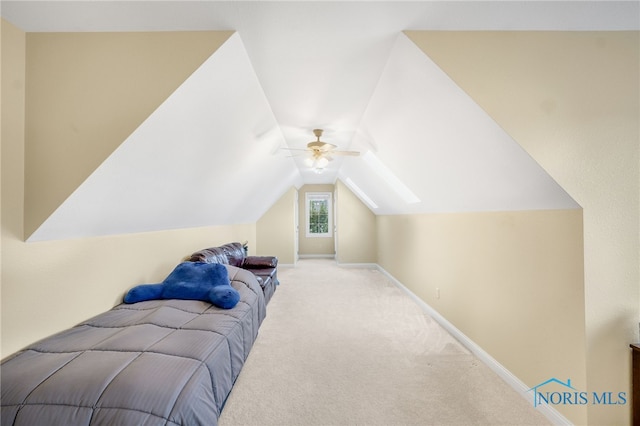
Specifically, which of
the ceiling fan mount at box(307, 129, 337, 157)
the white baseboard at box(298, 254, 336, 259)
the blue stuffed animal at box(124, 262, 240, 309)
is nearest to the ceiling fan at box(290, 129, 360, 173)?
the ceiling fan mount at box(307, 129, 337, 157)

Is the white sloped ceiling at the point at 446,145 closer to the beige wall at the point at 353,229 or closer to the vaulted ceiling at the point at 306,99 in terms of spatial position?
the vaulted ceiling at the point at 306,99

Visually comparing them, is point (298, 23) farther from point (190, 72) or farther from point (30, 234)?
point (30, 234)

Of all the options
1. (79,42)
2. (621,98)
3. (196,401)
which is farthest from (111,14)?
(621,98)

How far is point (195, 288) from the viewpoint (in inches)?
97.9

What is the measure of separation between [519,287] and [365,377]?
53.1 inches

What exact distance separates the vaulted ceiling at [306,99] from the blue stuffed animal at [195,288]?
0.58m

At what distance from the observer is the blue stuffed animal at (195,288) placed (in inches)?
92.9

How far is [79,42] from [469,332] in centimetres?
375

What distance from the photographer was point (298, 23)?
1.50 meters

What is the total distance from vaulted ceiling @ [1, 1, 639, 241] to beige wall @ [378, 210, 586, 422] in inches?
6.8

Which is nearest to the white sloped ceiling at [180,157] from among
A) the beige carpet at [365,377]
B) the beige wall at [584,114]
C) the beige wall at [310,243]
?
the beige wall at [584,114]

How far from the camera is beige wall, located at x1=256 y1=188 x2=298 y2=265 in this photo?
22.7 feet

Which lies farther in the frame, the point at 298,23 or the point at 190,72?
the point at 190,72

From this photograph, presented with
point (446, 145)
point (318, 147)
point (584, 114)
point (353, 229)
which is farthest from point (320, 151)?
point (353, 229)
